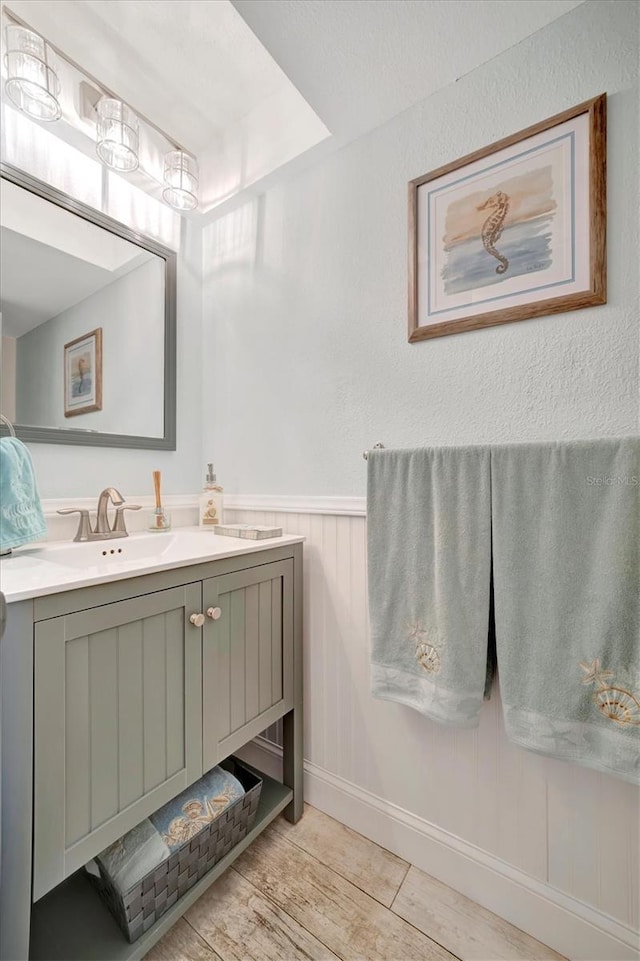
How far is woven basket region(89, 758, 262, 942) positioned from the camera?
0.88m

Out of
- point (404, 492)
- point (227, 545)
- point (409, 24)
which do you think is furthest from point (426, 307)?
point (227, 545)

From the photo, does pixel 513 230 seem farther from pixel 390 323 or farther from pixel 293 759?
pixel 293 759

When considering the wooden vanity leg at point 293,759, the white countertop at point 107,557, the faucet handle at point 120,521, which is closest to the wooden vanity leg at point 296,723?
the wooden vanity leg at point 293,759

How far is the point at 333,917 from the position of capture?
1017mm

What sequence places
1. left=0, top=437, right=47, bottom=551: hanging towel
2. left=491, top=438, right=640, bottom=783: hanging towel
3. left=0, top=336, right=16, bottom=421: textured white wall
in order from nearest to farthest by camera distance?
left=491, top=438, right=640, bottom=783: hanging towel, left=0, top=437, right=47, bottom=551: hanging towel, left=0, top=336, right=16, bottom=421: textured white wall

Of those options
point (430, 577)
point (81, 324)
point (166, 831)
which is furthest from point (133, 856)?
point (81, 324)

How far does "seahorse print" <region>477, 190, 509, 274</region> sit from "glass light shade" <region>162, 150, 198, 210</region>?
1.07 m

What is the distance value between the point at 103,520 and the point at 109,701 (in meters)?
0.62

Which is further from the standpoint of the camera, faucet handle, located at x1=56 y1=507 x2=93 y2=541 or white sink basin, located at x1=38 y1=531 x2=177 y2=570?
faucet handle, located at x1=56 y1=507 x2=93 y2=541

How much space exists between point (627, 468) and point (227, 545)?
98 cm

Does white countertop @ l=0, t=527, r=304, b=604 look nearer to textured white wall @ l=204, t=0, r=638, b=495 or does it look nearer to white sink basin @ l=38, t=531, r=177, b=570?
white sink basin @ l=38, t=531, r=177, b=570

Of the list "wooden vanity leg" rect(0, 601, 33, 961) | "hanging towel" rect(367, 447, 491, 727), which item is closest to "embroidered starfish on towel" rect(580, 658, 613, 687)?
"hanging towel" rect(367, 447, 491, 727)

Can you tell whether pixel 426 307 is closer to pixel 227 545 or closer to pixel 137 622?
pixel 227 545

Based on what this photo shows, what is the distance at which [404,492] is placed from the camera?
1.10 metres
